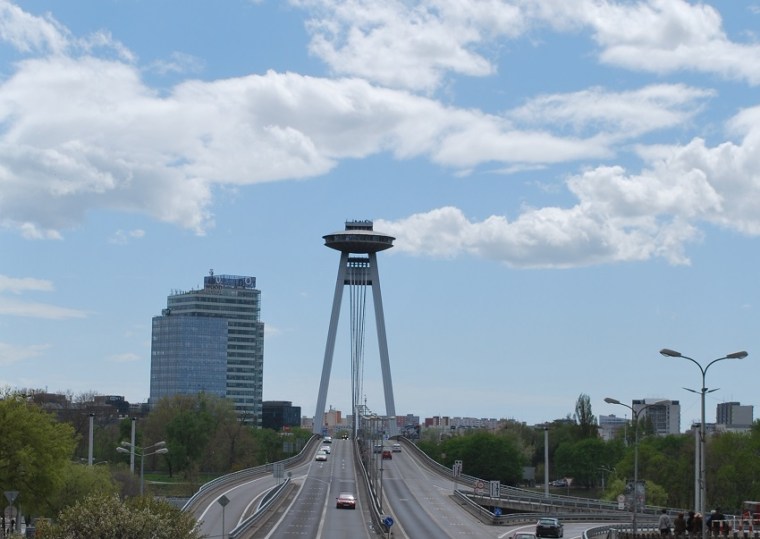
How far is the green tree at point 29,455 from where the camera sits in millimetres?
57781

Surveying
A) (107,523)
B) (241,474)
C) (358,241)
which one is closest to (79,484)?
(107,523)

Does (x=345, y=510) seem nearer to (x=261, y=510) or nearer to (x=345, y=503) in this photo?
(x=345, y=503)

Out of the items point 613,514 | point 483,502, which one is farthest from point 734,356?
point 483,502

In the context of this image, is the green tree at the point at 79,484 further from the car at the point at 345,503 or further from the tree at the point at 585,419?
the tree at the point at 585,419

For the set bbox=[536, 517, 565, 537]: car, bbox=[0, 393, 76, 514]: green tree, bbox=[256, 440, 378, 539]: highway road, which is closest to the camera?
bbox=[0, 393, 76, 514]: green tree

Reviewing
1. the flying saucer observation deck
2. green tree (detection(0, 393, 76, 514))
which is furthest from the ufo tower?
green tree (detection(0, 393, 76, 514))

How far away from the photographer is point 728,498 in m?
120

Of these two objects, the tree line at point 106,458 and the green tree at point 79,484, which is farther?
the green tree at point 79,484

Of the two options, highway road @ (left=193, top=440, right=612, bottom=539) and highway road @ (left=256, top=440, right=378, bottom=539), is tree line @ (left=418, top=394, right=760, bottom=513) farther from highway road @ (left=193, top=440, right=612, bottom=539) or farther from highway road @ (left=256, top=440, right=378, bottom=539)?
highway road @ (left=256, top=440, right=378, bottom=539)

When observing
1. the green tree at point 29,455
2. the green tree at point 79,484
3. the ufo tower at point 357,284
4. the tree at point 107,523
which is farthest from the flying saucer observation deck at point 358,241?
the tree at point 107,523

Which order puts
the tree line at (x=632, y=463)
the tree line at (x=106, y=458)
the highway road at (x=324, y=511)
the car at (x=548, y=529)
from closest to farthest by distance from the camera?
1. the tree line at (x=106, y=458)
2. the highway road at (x=324, y=511)
3. the car at (x=548, y=529)
4. the tree line at (x=632, y=463)

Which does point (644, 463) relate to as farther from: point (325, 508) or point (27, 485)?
point (27, 485)

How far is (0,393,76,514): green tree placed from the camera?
5778cm

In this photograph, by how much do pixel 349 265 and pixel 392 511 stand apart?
99796 millimetres
